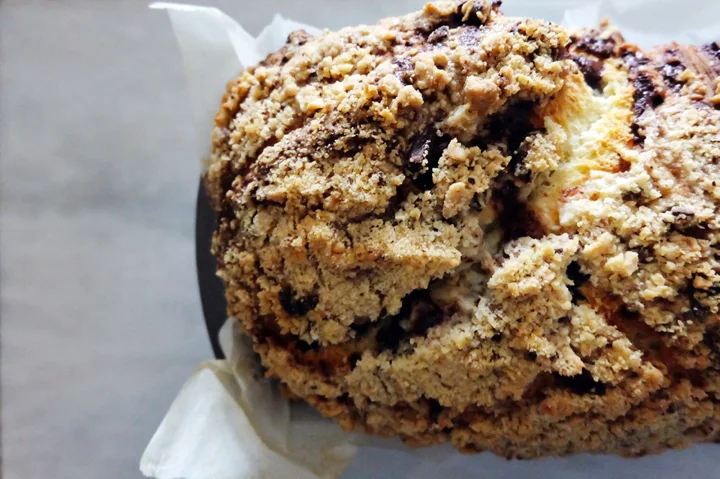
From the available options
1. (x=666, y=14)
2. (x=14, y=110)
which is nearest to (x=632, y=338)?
(x=666, y=14)

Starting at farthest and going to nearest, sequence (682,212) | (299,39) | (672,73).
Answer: (299,39), (672,73), (682,212)

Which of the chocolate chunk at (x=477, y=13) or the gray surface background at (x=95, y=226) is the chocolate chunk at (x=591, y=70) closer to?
the chocolate chunk at (x=477, y=13)

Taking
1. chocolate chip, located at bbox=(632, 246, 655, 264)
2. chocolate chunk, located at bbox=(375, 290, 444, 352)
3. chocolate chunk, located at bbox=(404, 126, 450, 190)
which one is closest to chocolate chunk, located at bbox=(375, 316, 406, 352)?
chocolate chunk, located at bbox=(375, 290, 444, 352)

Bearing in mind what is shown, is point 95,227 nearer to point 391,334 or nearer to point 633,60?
point 391,334

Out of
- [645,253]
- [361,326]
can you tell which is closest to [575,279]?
[645,253]

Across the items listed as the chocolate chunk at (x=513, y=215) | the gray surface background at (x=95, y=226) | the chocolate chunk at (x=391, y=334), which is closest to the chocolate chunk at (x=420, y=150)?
the chocolate chunk at (x=513, y=215)

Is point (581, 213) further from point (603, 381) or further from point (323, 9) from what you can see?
point (323, 9)
